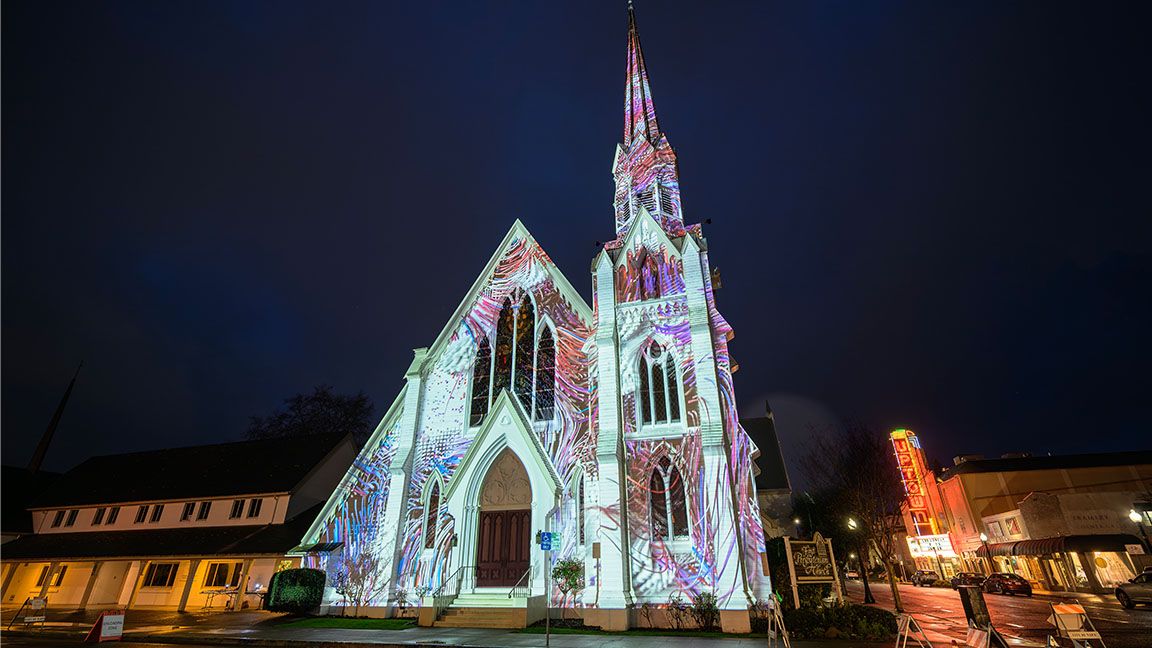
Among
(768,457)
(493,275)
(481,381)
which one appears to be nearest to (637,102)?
(493,275)

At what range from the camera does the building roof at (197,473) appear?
2686 cm

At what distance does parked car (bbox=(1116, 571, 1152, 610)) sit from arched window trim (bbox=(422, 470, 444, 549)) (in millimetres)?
26848

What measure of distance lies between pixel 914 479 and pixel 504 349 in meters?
51.9

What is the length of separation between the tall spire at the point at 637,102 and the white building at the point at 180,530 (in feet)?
78.0

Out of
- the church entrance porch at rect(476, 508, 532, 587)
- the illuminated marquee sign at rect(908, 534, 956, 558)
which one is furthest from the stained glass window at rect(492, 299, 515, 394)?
the illuminated marquee sign at rect(908, 534, 956, 558)

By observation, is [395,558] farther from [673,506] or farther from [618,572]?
[673,506]

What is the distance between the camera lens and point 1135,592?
20047 mm

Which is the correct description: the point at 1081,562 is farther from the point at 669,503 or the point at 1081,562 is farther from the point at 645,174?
the point at 645,174

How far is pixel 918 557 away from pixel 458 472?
61.1 meters

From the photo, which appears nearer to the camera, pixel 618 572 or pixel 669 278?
pixel 618 572

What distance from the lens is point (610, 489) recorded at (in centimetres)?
1562

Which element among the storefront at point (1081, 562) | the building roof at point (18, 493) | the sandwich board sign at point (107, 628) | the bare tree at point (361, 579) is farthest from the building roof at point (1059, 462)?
the building roof at point (18, 493)

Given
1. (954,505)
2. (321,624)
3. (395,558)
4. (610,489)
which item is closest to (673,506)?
(610,489)

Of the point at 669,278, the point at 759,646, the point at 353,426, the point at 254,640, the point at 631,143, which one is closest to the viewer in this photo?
the point at 759,646
